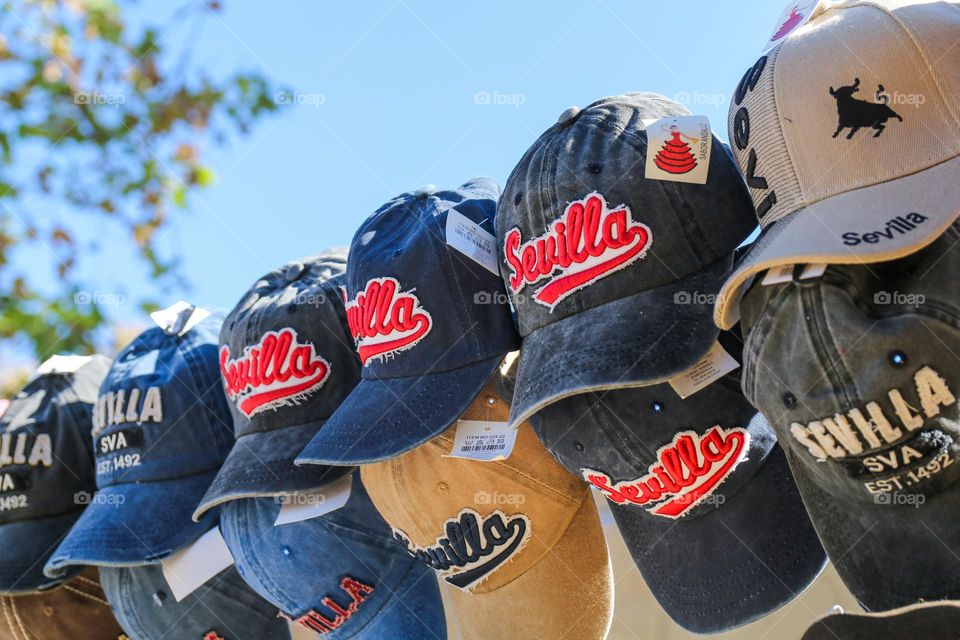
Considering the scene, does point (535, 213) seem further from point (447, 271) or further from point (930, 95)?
→ point (930, 95)

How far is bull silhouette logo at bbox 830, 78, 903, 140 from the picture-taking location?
1224 millimetres

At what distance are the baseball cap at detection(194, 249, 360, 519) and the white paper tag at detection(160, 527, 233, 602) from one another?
24cm

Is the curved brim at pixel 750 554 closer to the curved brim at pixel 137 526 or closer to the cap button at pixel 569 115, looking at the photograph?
the cap button at pixel 569 115

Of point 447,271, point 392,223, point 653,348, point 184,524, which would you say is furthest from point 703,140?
point 184,524

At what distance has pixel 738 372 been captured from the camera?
5.00 ft

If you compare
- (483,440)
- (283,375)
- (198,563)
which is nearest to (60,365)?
(198,563)

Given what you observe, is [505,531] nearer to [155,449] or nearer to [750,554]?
[750,554]

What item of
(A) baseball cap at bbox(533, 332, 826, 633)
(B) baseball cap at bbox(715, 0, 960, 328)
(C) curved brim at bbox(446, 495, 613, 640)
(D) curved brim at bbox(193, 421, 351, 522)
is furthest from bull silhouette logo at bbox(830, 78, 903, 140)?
(D) curved brim at bbox(193, 421, 351, 522)

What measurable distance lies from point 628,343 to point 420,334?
512 millimetres

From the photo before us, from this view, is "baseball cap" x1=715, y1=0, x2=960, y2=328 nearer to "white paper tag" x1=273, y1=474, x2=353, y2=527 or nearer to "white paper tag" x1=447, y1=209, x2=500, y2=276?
"white paper tag" x1=447, y1=209, x2=500, y2=276

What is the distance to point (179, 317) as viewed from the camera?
2.77 m

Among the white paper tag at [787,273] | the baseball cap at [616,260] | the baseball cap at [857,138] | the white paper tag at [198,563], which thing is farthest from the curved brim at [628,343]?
the white paper tag at [198,563]

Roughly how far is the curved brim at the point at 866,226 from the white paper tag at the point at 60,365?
2.40m

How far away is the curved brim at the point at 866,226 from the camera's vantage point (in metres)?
1.11
